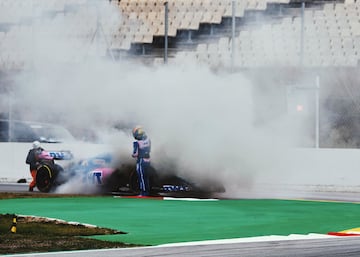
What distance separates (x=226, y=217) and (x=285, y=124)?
12.5m

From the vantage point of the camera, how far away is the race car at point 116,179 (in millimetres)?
29000

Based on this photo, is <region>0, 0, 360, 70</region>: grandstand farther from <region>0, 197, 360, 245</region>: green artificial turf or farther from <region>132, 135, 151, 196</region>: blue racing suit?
<region>0, 197, 360, 245</region>: green artificial turf

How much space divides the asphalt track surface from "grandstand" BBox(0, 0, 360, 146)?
7241 mm

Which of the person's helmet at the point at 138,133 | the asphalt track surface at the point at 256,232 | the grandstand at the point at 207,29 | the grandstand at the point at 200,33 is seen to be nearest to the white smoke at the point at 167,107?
the grandstand at the point at 200,33

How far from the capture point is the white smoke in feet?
99.8

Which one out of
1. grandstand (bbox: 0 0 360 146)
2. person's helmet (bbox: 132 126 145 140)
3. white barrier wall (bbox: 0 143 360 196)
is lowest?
white barrier wall (bbox: 0 143 360 196)

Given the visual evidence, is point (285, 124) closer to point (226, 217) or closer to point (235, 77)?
point (235, 77)

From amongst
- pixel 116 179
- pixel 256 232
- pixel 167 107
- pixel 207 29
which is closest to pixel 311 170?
pixel 167 107

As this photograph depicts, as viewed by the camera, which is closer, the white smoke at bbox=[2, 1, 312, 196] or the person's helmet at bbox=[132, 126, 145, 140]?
the person's helmet at bbox=[132, 126, 145, 140]

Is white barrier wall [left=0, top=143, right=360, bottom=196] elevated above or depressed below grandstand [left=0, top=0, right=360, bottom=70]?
below

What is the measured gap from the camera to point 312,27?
37531 mm

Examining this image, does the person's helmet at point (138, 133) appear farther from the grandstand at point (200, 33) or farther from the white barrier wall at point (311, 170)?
the grandstand at point (200, 33)

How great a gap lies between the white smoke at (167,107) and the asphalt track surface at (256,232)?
11.3 ft

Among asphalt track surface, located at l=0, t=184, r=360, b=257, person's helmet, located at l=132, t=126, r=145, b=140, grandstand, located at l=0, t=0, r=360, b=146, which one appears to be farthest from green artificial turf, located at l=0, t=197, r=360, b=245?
grandstand, located at l=0, t=0, r=360, b=146
